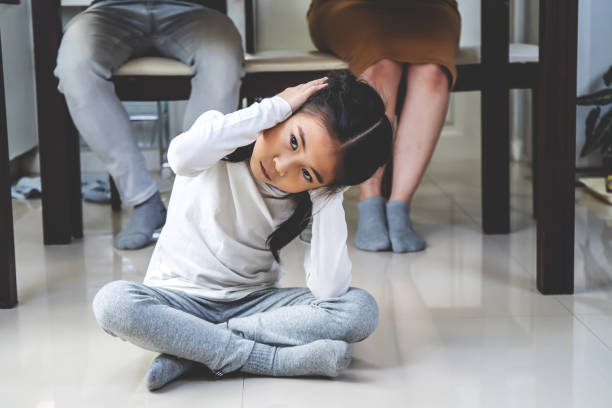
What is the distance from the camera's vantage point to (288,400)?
104 centimetres

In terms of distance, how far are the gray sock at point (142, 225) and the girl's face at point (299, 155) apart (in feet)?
2.71

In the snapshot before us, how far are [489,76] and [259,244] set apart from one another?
3.09 ft

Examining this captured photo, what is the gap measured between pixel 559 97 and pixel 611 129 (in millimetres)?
1120

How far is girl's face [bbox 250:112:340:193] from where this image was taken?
3.38 ft

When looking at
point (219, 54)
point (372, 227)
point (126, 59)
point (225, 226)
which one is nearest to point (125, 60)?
point (126, 59)

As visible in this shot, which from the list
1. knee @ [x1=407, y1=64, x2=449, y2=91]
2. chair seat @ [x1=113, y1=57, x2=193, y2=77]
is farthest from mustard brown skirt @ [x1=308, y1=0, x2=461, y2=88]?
chair seat @ [x1=113, y1=57, x2=193, y2=77]

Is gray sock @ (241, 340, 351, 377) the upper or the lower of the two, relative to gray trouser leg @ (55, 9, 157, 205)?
lower

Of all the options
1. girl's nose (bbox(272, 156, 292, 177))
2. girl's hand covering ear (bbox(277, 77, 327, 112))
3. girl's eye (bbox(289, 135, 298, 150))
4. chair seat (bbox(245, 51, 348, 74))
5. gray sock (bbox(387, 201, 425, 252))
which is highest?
girl's hand covering ear (bbox(277, 77, 327, 112))

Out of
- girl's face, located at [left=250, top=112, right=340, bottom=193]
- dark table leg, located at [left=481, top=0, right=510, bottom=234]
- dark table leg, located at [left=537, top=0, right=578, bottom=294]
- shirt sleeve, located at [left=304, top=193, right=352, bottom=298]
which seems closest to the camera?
girl's face, located at [left=250, top=112, right=340, bottom=193]

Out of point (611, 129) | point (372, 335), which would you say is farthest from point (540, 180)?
point (611, 129)

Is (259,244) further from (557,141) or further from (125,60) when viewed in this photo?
(125,60)

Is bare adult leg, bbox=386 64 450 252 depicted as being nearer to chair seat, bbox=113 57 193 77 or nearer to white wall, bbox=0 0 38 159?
chair seat, bbox=113 57 193 77

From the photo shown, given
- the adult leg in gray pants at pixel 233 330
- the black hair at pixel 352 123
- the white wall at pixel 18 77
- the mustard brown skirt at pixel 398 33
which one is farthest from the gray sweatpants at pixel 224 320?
the white wall at pixel 18 77

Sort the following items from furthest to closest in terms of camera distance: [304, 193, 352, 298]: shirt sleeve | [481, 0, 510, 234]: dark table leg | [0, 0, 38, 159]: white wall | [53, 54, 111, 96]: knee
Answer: [0, 0, 38, 159]: white wall
[481, 0, 510, 234]: dark table leg
[53, 54, 111, 96]: knee
[304, 193, 352, 298]: shirt sleeve
